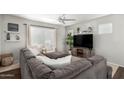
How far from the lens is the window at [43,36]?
185 cm

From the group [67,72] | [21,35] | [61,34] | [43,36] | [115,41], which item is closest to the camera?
[67,72]

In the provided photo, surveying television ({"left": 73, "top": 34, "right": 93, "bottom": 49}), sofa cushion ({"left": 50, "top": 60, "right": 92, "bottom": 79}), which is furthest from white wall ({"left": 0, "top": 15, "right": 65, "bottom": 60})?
sofa cushion ({"left": 50, "top": 60, "right": 92, "bottom": 79})

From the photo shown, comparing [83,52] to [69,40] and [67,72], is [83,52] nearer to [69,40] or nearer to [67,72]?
[69,40]

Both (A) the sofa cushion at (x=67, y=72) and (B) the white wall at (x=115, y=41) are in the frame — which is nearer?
(A) the sofa cushion at (x=67, y=72)

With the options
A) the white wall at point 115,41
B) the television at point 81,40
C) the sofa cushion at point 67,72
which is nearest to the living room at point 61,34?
the white wall at point 115,41

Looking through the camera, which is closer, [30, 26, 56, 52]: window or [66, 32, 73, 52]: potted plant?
[30, 26, 56, 52]: window

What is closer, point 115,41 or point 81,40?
point 115,41

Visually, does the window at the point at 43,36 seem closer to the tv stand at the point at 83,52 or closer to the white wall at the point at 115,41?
the tv stand at the point at 83,52

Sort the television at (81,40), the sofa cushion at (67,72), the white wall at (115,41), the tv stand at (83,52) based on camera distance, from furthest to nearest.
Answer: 1. the television at (81,40)
2. the tv stand at (83,52)
3. the white wall at (115,41)
4. the sofa cushion at (67,72)

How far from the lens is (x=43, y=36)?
1.87 metres

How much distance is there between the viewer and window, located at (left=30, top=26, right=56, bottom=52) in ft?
6.06

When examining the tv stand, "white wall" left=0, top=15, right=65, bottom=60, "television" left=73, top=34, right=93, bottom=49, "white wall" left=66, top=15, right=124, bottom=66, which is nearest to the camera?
"white wall" left=66, top=15, right=124, bottom=66

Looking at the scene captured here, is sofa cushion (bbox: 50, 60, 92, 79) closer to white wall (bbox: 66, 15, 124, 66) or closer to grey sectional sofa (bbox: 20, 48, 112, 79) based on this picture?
grey sectional sofa (bbox: 20, 48, 112, 79)

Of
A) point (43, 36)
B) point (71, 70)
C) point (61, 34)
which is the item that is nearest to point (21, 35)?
point (43, 36)
